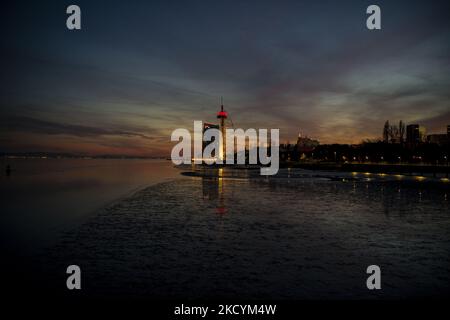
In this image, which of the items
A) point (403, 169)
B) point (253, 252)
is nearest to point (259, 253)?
point (253, 252)

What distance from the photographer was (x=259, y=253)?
1045cm

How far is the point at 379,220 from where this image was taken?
1614 cm

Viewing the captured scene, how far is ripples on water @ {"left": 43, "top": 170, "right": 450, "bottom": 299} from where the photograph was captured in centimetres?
764

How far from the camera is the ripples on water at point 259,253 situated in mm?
7636

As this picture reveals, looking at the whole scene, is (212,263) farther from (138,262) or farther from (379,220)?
(379,220)

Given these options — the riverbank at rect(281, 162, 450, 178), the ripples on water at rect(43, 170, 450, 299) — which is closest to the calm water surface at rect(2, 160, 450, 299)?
the ripples on water at rect(43, 170, 450, 299)

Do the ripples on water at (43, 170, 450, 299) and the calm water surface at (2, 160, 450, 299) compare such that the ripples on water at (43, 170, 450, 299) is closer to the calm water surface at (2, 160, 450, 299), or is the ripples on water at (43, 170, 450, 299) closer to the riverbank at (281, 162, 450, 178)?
the calm water surface at (2, 160, 450, 299)

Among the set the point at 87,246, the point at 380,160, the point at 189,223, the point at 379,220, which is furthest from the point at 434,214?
the point at 380,160

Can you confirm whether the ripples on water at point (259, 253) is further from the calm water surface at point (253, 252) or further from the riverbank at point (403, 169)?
the riverbank at point (403, 169)

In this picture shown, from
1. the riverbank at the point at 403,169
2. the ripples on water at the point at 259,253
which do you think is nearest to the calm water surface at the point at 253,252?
the ripples on water at the point at 259,253

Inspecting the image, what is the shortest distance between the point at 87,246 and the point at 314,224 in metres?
10.3

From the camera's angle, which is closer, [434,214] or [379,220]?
[379,220]

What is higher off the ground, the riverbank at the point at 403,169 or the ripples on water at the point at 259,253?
the riverbank at the point at 403,169

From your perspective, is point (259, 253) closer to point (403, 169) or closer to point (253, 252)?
point (253, 252)
